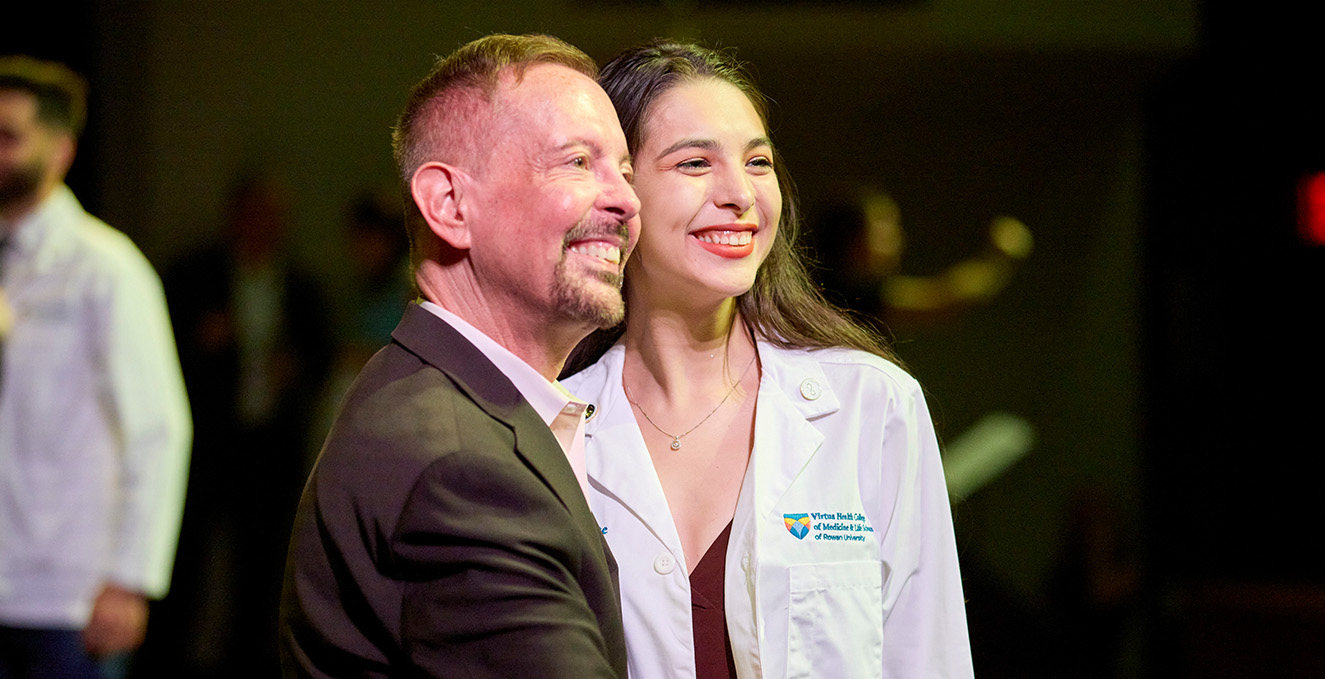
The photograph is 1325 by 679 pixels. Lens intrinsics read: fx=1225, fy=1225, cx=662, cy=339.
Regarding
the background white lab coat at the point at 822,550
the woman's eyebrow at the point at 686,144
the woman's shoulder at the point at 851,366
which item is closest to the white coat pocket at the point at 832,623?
the background white lab coat at the point at 822,550

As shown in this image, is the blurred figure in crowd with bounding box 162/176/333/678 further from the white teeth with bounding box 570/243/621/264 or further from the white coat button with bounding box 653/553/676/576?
the white teeth with bounding box 570/243/621/264

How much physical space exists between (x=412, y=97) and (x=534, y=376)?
0.40m

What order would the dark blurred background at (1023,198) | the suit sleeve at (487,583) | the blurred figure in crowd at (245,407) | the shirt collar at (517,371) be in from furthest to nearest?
the dark blurred background at (1023,198) → the blurred figure in crowd at (245,407) → the shirt collar at (517,371) → the suit sleeve at (487,583)

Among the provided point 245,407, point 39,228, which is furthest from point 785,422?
point 245,407

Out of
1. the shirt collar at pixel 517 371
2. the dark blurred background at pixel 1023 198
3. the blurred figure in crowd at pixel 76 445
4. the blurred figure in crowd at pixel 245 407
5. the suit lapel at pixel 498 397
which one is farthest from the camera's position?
the dark blurred background at pixel 1023 198

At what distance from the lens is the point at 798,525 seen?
1.69 m

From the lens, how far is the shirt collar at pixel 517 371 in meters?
1.41

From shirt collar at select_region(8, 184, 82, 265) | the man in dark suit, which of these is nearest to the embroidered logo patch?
the man in dark suit

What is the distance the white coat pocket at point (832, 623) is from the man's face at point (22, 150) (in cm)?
269

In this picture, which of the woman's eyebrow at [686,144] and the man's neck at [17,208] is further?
the man's neck at [17,208]

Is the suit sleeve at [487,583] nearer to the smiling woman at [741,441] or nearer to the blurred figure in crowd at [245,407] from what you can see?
the smiling woman at [741,441]

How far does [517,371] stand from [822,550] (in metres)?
0.54

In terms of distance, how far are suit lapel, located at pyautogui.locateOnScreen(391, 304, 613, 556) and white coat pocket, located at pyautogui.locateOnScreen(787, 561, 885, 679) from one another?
15.0 inches

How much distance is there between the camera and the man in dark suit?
3.86ft
